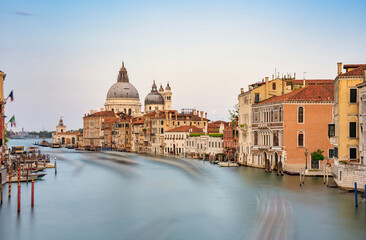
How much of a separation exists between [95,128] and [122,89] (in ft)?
65.5

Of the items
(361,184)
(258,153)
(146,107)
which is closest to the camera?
(361,184)

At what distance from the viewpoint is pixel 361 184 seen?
26500mm

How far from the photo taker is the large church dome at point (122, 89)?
134 meters

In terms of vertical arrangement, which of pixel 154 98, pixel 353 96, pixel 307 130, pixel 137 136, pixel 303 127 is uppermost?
pixel 154 98

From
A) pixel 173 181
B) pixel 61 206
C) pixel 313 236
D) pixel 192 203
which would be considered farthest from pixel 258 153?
pixel 313 236

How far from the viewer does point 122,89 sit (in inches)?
5310

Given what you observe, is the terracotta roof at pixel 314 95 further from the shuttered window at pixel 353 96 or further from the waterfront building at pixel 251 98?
the shuttered window at pixel 353 96

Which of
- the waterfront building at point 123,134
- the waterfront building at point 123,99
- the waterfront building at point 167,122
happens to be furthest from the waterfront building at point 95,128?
the waterfront building at point 167,122

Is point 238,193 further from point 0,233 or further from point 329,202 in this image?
point 0,233

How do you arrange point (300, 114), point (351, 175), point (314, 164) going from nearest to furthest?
point (351, 175)
point (314, 164)
point (300, 114)

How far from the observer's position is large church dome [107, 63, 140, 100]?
134387mm

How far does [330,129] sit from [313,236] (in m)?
13.2

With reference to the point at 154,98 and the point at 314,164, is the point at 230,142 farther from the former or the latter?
the point at 154,98

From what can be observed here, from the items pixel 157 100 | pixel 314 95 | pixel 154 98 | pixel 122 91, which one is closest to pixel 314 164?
pixel 314 95
